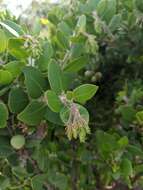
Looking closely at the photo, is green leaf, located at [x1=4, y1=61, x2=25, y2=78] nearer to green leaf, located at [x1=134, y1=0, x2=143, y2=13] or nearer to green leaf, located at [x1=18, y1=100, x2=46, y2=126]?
green leaf, located at [x1=18, y1=100, x2=46, y2=126]

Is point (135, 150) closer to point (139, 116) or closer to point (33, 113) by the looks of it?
point (139, 116)

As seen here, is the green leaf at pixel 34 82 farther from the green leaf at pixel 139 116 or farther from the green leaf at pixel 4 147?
the green leaf at pixel 139 116

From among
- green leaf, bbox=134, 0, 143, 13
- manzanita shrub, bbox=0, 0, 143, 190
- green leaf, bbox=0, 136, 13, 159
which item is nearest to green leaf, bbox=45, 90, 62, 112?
manzanita shrub, bbox=0, 0, 143, 190

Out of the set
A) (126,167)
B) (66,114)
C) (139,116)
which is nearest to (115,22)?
(139,116)

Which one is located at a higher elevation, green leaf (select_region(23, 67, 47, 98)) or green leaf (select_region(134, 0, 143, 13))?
green leaf (select_region(134, 0, 143, 13))

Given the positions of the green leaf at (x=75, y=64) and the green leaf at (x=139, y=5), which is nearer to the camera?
the green leaf at (x=75, y=64)

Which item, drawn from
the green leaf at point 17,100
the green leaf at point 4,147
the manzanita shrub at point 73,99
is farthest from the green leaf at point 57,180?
the green leaf at point 17,100
